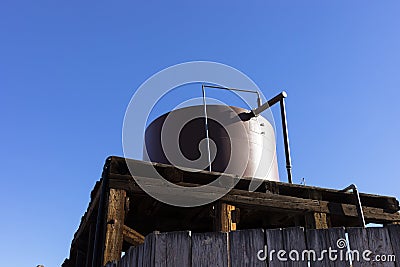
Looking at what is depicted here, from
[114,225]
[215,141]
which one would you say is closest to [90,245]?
[114,225]

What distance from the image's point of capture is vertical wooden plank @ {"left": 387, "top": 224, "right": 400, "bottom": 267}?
3.11m

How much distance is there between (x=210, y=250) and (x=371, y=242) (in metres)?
1.22

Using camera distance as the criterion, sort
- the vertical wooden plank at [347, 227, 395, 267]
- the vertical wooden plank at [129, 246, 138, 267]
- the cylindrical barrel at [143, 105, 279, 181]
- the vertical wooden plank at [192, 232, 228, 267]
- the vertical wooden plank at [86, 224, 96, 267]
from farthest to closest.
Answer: the cylindrical barrel at [143, 105, 279, 181] → the vertical wooden plank at [86, 224, 96, 267] → the vertical wooden plank at [129, 246, 138, 267] → the vertical wooden plank at [192, 232, 228, 267] → the vertical wooden plank at [347, 227, 395, 267]

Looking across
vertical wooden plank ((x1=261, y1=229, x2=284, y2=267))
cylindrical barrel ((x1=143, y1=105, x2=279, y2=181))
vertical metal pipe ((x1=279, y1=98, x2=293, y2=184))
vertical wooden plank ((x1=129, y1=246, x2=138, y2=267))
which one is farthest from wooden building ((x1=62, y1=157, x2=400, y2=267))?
vertical wooden plank ((x1=261, y1=229, x2=284, y2=267))

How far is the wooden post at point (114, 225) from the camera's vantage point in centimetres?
680

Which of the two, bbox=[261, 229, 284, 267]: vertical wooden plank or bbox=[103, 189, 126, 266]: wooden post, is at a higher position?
bbox=[103, 189, 126, 266]: wooden post

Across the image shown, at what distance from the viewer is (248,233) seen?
326 cm

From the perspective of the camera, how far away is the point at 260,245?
3199 millimetres

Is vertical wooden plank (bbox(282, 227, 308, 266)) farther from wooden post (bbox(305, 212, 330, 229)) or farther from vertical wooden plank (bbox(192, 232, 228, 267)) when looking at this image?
wooden post (bbox(305, 212, 330, 229))

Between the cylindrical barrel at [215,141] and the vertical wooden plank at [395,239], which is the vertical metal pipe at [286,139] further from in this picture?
the vertical wooden plank at [395,239]

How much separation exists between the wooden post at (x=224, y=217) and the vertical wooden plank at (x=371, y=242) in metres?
4.77

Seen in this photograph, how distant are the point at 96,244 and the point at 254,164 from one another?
15.8 ft

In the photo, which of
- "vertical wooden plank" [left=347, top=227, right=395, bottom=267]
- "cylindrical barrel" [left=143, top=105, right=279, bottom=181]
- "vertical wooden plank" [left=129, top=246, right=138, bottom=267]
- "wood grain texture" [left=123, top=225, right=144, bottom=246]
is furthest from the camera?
"cylindrical barrel" [left=143, top=105, right=279, bottom=181]

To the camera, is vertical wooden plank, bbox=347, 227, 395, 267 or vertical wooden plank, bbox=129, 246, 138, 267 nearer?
vertical wooden plank, bbox=347, 227, 395, 267
